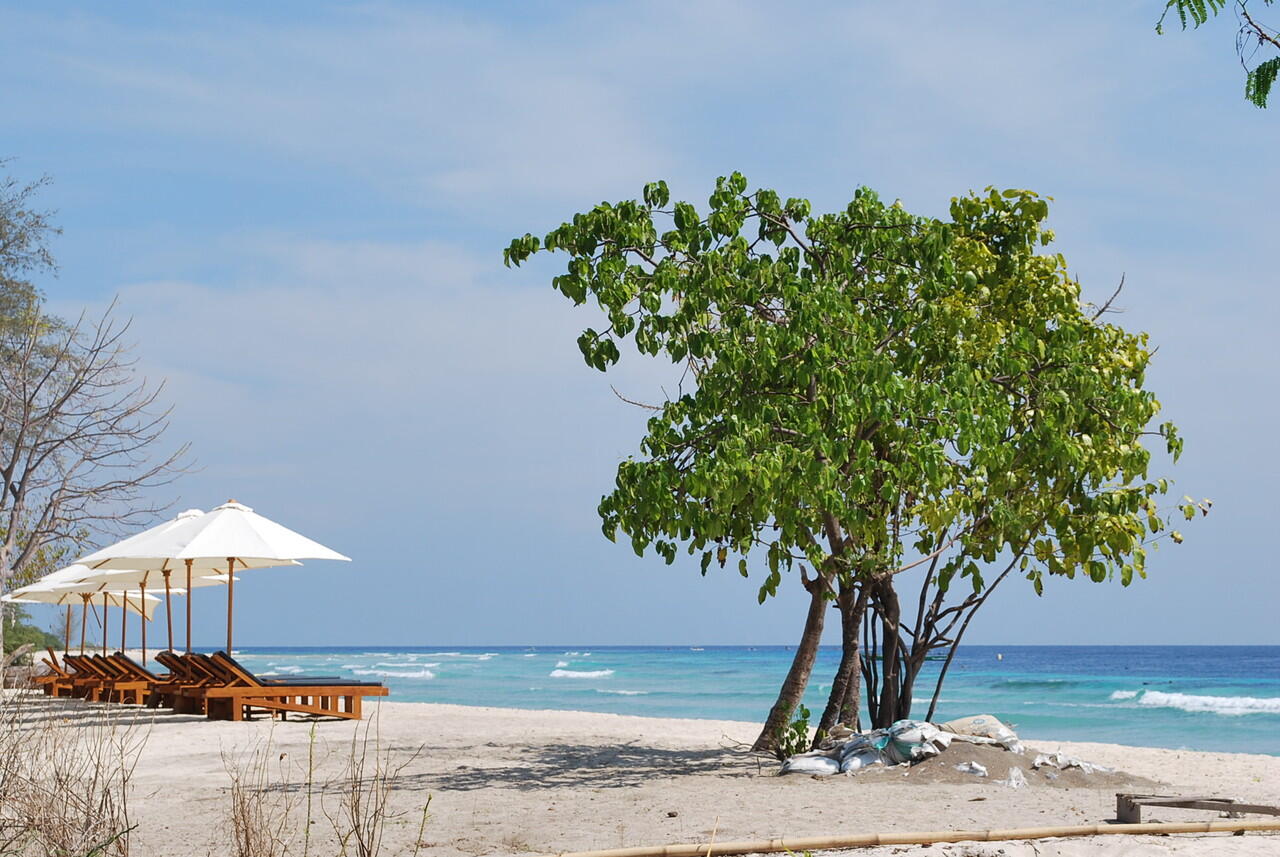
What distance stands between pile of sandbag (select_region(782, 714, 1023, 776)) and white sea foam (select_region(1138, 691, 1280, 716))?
81.6 ft

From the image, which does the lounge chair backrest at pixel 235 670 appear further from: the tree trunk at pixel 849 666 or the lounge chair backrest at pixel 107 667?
the tree trunk at pixel 849 666

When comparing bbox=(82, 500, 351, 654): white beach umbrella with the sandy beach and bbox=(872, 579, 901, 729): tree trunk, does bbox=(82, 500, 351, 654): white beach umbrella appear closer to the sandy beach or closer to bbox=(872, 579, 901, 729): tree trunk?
the sandy beach

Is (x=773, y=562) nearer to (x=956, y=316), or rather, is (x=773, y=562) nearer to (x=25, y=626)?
(x=956, y=316)

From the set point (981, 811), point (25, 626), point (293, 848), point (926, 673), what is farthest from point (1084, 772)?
point (926, 673)

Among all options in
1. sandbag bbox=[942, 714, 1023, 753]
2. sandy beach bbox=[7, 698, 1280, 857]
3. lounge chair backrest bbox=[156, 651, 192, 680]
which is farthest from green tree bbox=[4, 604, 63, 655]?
sandbag bbox=[942, 714, 1023, 753]

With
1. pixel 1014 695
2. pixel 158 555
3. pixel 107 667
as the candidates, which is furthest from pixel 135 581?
pixel 1014 695

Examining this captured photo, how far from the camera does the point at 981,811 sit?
686 centimetres

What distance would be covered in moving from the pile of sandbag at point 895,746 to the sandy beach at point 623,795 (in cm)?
15

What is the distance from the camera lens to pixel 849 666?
956cm

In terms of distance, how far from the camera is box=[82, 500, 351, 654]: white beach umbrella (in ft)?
44.6

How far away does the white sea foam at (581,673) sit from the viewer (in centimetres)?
5109

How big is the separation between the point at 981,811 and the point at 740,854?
6.56 ft

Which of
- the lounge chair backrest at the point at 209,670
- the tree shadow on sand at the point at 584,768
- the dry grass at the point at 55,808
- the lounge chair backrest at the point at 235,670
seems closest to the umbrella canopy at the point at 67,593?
the lounge chair backrest at the point at 209,670

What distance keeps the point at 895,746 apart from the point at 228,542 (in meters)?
8.28
